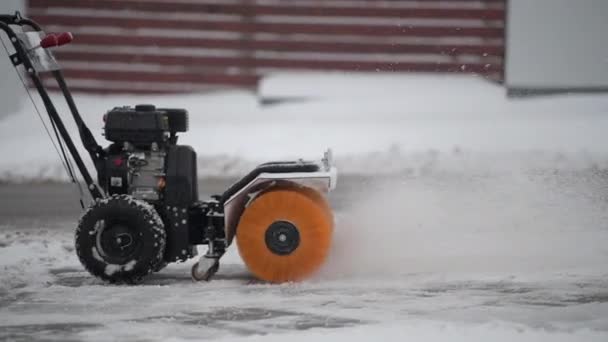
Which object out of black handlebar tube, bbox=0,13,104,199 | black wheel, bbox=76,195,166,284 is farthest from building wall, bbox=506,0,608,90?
black wheel, bbox=76,195,166,284

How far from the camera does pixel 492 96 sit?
1556 centimetres

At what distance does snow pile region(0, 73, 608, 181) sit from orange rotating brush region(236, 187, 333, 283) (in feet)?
15.9

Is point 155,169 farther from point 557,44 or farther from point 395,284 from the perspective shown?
point 557,44

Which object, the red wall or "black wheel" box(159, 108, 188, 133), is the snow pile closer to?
the red wall

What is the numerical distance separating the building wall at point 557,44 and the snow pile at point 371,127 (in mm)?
342

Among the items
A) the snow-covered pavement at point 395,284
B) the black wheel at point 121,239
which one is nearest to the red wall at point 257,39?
the snow-covered pavement at point 395,284

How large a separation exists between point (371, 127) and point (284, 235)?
8055 millimetres

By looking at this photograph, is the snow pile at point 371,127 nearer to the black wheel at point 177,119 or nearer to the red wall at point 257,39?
the red wall at point 257,39

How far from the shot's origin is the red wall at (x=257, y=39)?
15641 millimetres

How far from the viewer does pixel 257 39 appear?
15656mm

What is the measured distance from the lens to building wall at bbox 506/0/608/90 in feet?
50.2

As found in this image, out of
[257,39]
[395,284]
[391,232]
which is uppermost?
[257,39]

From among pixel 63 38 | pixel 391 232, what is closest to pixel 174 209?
pixel 63 38

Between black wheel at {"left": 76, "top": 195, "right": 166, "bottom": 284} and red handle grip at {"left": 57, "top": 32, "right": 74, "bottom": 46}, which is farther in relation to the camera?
red handle grip at {"left": 57, "top": 32, "right": 74, "bottom": 46}
